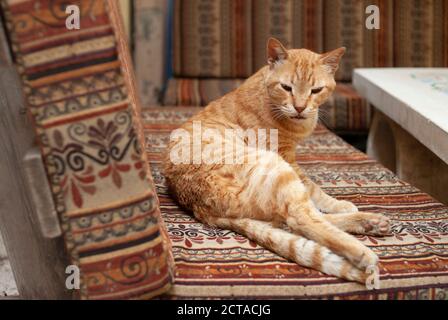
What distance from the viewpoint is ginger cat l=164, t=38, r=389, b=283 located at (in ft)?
4.35

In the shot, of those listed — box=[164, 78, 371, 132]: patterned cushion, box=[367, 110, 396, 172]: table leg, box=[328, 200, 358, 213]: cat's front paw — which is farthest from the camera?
box=[164, 78, 371, 132]: patterned cushion

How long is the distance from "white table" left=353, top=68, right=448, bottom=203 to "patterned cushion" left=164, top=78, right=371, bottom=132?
0.21 metres

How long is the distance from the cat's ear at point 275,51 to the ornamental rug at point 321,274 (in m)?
0.41

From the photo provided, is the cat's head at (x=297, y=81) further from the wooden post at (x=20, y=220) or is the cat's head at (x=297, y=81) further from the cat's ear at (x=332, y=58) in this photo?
the wooden post at (x=20, y=220)

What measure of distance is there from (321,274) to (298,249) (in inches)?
2.9

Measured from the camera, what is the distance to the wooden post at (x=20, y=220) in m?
1.17

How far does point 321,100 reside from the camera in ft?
6.32

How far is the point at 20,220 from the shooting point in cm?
124

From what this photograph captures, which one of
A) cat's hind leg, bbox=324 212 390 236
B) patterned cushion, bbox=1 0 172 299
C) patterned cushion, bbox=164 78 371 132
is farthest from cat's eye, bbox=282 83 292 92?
patterned cushion, bbox=164 78 371 132

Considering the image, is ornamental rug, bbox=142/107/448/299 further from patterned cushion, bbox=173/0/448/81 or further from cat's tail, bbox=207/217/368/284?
patterned cushion, bbox=173/0/448/81

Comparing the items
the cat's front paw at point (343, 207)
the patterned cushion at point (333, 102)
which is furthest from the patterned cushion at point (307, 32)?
the cat's front paw at point (343, 207)

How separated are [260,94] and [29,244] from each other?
A: 94 centimetres
